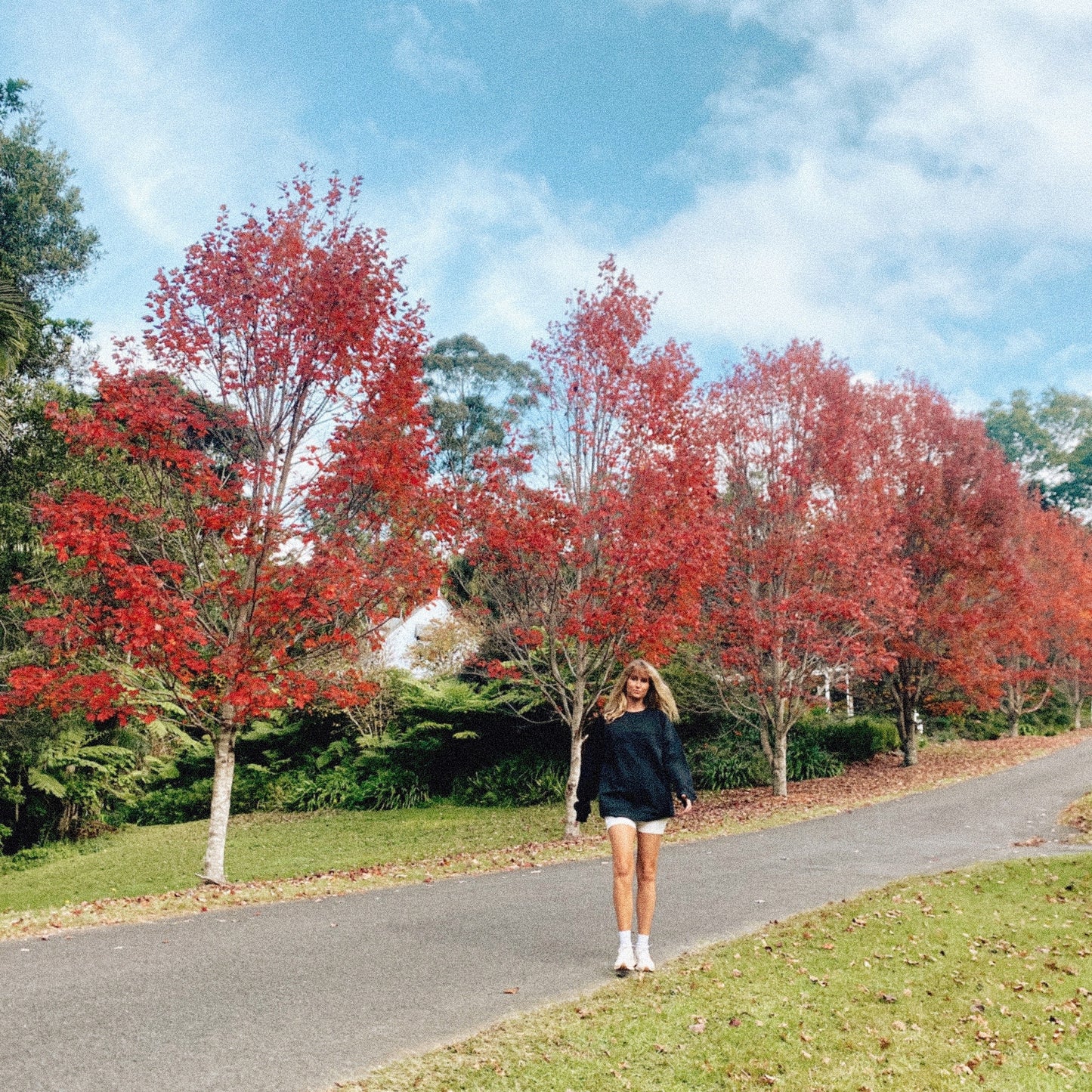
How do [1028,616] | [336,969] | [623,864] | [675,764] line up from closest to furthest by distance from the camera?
[623,864] → [675,764] → [336,969] → [1028,616]

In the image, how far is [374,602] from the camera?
10.3 metres

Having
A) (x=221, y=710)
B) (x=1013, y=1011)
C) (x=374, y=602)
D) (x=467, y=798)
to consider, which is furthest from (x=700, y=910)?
(x=467, y=798)

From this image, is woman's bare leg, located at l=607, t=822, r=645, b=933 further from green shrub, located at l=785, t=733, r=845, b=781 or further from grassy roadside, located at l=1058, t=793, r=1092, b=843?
green shrub, located at l=785, t=733, r=845, b=781

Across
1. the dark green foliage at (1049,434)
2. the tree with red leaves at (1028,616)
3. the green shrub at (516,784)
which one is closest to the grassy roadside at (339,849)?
the green shrub at (516,784)

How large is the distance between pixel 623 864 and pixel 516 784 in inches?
624

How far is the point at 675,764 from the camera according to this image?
18.2ft

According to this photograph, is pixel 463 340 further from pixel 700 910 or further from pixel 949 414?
pixel 700 910

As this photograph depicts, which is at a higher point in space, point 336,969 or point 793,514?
point 793,514

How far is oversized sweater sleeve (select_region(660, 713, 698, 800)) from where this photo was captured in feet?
18.1

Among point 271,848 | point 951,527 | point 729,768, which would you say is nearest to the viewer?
point 271,848

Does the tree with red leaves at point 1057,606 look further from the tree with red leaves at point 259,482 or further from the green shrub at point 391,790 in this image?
the tree with red leaves at point 259,482

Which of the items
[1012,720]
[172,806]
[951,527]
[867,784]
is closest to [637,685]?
[867,784]

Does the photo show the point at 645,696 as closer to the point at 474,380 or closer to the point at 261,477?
the point at 261,477

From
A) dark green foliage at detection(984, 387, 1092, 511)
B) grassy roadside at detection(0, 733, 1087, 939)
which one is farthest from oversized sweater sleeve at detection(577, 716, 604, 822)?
dark green foliage at detection(984, 387, 1092, 511)
